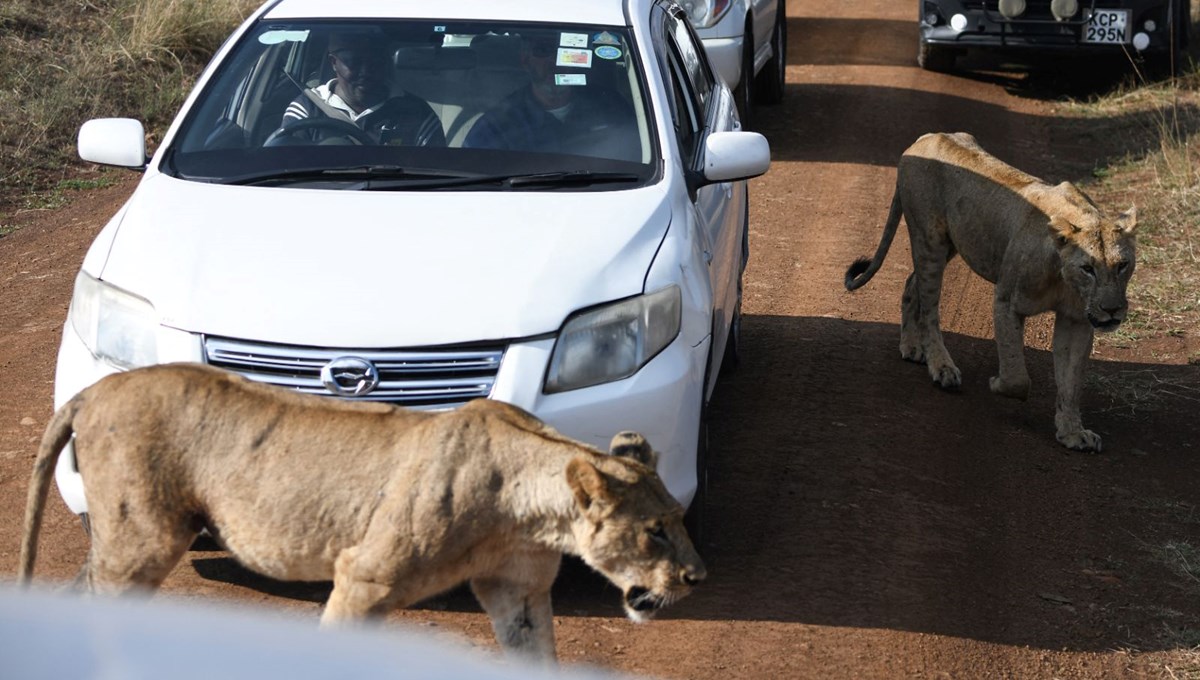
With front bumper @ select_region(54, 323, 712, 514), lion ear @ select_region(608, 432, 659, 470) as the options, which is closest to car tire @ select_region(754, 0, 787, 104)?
front bumper @ select_region(54, 323, 712, 514)

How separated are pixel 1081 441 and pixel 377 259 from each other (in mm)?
3415

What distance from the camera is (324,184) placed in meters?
5.10

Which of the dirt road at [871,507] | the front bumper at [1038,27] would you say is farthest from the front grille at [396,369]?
the front bumper at [1038,27]

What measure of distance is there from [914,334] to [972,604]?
107 inches

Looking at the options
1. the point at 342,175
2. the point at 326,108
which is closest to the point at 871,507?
the point at 342,175

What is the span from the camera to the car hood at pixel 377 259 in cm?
426

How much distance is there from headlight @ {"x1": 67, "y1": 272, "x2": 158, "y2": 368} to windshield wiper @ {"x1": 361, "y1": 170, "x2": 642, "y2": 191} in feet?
3.05

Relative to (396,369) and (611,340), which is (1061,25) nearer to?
(611,340)

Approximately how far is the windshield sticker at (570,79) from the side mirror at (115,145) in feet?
4.86

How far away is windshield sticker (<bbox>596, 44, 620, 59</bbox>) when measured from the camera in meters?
5.62

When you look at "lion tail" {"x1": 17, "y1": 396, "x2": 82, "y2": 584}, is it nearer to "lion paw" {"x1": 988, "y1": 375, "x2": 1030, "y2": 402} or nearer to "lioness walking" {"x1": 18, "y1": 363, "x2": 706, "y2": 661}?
"lioness walking" {"x1": 18, "y1": 363, "x2": 706, "y2": 661}

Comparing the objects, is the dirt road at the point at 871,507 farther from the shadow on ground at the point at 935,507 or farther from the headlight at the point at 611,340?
the headlight at the point at 611,340

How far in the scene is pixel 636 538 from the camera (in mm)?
3545

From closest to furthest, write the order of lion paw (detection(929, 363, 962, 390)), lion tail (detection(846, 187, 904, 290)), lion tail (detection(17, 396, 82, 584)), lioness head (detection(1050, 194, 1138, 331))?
lion tail (detection(17, 396, 82, 584)) → lioness head (detection(1050, 194, 1138, 331)) → lion paw (detection(929, 363, 962, 390)) → lion tail (detection(846, 187, 904, 290))
